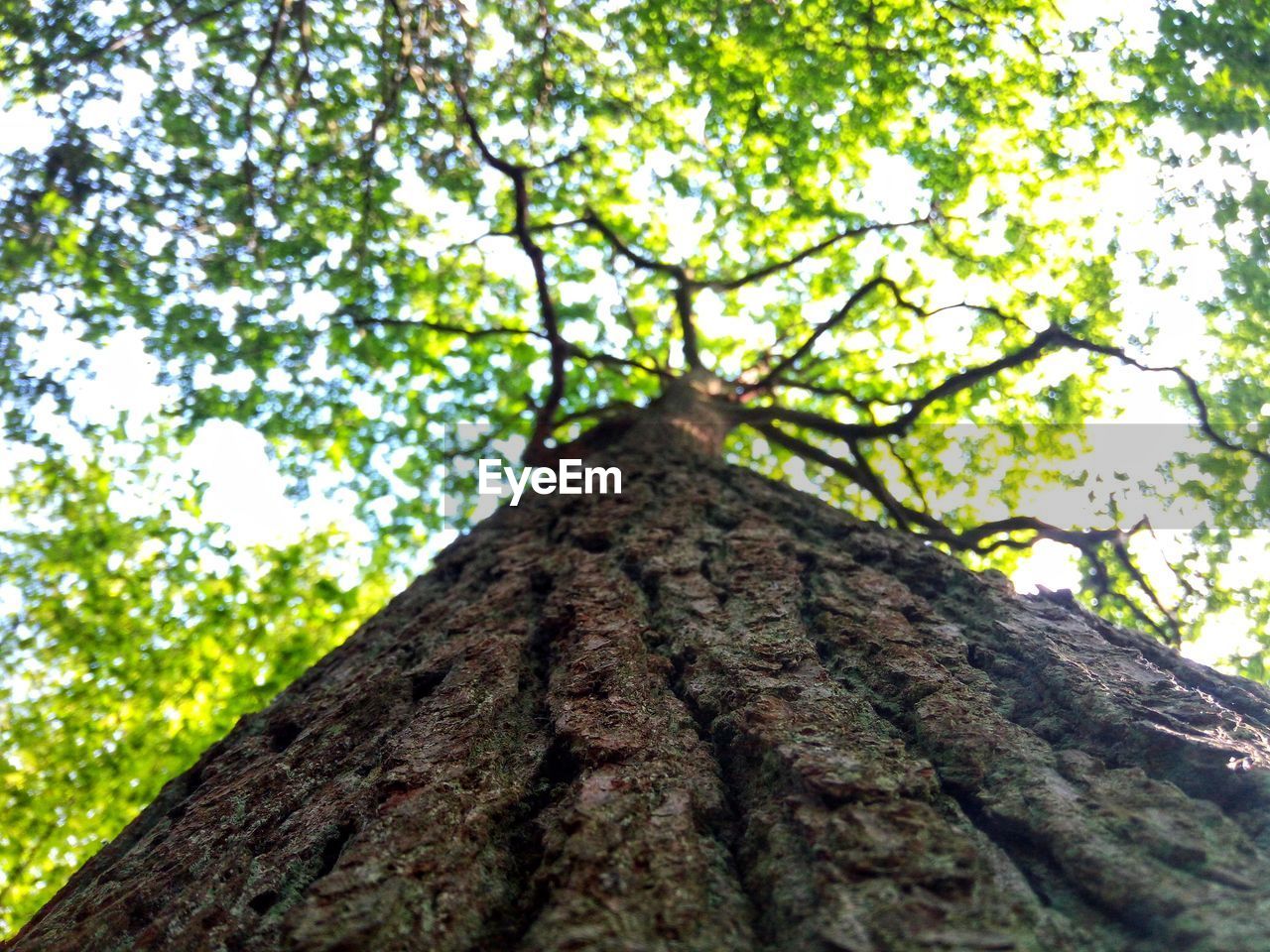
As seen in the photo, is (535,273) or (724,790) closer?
(724,790)

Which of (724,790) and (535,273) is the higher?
(535,273)

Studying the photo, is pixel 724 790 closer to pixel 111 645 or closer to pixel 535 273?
pixel 535 273

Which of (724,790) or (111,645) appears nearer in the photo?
(724,790)

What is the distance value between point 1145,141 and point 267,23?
7.85m

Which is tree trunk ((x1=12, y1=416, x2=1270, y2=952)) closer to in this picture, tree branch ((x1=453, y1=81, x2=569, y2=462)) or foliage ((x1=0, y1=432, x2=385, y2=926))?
tree branch ((x1=453, y1=81, x2=569, y2=462))

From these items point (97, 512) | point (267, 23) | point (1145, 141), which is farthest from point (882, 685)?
point (97, 512)

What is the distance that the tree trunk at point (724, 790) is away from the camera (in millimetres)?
1479

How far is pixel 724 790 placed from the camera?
6.26 feet

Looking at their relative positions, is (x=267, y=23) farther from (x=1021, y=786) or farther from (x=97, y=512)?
(x=1021, y=786)

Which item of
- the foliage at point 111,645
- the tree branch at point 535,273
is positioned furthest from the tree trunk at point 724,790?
the foliage at point 111,645

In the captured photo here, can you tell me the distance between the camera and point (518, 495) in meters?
5.39

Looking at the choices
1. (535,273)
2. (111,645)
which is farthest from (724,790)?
(111,645)

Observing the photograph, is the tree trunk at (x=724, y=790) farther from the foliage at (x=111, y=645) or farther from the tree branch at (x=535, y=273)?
the foliage at (x=111, y=645)

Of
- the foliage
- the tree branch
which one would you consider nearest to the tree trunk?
the tree branch
